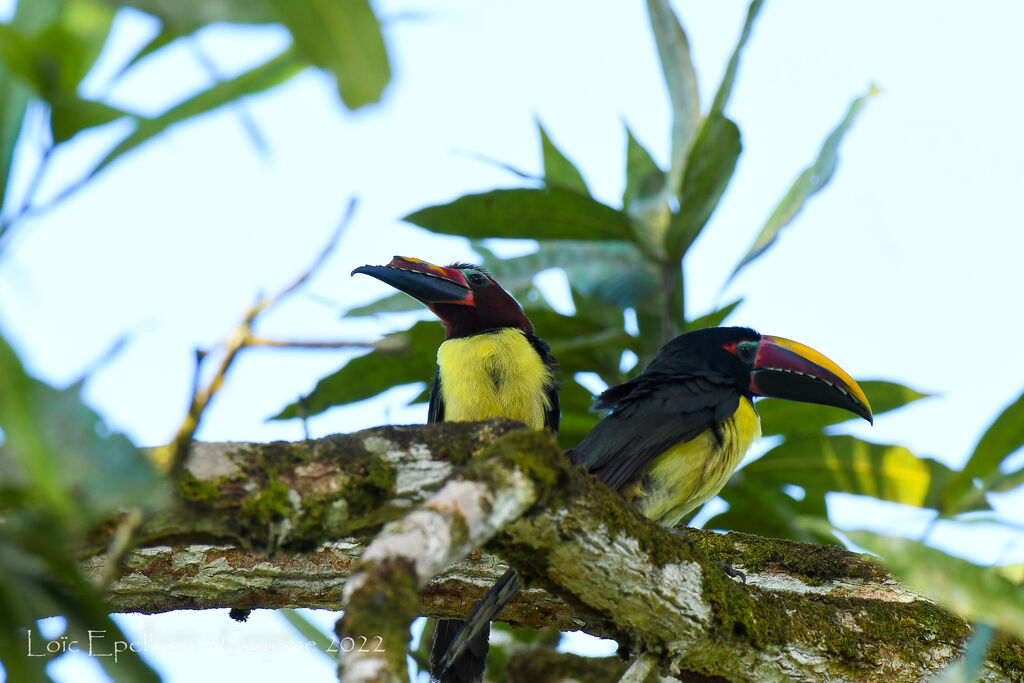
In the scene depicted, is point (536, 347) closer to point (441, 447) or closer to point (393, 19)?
point (441, 447)

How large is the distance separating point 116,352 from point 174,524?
1.10 meters

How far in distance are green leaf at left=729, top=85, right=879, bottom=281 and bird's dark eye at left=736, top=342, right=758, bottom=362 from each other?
1.70 ft

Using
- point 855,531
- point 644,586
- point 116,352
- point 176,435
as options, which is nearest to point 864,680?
point 644,586

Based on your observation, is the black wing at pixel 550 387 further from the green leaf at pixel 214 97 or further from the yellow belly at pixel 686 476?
the green leaf at pixel 214 97

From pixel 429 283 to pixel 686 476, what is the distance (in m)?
1.62

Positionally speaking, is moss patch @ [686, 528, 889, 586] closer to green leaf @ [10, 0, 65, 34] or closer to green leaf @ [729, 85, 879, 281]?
green leaf @ [729, 85, 879, 281]

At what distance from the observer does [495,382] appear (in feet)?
15.0

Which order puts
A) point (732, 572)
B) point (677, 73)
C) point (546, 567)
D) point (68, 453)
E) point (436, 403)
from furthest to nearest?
point (677, 73), point (436, 403), point (732, 572), point (546, 567), point (68, 453)

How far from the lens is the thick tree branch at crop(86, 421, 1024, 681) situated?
2311mm

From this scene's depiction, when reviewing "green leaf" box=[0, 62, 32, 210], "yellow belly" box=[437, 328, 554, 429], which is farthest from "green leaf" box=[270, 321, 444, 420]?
"green leaf" box=[0, 62, 32, 210]

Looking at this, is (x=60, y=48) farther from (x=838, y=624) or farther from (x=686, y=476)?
(x=686, y=476)

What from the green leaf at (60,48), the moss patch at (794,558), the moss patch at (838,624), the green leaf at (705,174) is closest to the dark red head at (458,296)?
the green leaf at (705,174)

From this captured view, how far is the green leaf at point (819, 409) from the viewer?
5.02 m

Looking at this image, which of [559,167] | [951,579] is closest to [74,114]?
[951,579]
